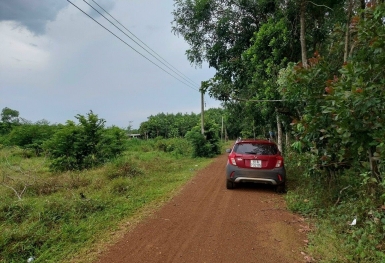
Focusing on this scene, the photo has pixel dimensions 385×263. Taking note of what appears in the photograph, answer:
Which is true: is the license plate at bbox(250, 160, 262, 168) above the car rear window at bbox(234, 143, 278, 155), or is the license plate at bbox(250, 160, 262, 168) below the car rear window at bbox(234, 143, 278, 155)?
below

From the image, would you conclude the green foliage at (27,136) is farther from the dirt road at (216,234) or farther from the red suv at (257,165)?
the dirt road at (216,234)

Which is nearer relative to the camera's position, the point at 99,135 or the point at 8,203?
the point at 8,203

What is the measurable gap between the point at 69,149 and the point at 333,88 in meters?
10.8

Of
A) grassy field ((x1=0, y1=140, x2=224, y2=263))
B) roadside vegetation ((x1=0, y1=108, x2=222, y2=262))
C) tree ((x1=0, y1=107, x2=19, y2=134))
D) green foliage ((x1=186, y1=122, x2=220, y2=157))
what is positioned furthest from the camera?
tree ((x1=0, y1=107, x2=19, y2=134))

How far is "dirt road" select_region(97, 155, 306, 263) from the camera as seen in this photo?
3449mm

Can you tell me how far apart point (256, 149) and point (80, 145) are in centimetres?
829

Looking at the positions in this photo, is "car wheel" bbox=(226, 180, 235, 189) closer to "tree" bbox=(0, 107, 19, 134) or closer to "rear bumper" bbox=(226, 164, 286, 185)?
"rear bumper" bbox=(226, 164, 286, 185)

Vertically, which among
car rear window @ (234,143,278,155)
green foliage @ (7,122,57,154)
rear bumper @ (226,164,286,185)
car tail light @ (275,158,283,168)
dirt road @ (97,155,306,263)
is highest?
green foliage @ (7,122,57,154)

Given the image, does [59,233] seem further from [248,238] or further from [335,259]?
[335,259]

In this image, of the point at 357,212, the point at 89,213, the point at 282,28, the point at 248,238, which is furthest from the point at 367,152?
the point at 282,28

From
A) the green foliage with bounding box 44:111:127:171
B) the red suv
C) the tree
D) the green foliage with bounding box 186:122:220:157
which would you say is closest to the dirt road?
the red suv

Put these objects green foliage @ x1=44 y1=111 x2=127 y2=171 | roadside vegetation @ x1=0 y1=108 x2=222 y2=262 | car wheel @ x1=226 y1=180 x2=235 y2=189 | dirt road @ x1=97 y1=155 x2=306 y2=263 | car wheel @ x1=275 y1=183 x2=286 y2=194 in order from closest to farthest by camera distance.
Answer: dirt road @ x1=97 y1=155 x2=306 y2=263 < roadside vegetation @ x1=0 y1=108 x2=222 y2=262 < car wheel @ x1=275 y1=183 x2=286 y2=194 < car wheel @ x1=226 y1=180 x2=235 y2=189 < green foliage @ x1=44 y1=111 x2=127 y2=171

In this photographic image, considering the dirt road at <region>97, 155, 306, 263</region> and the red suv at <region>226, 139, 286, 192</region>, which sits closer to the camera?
the dirt road at <region>97, 155, 306, 263</region>

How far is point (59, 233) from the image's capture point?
409cm
